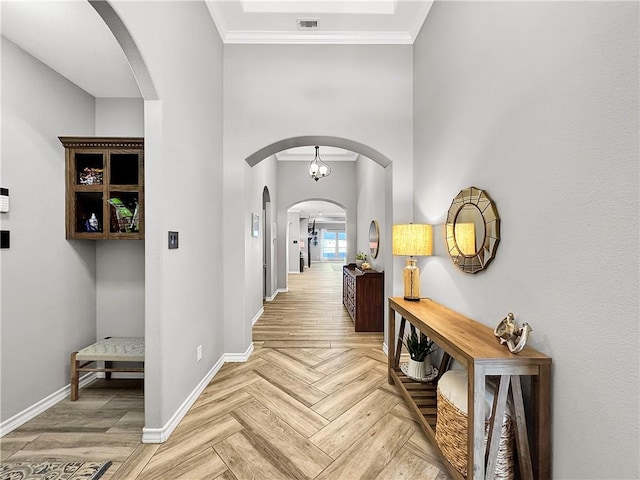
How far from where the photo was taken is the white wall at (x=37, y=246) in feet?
6.64

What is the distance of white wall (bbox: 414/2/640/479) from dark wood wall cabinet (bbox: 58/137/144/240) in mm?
2683

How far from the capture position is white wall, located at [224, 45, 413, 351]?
3150mm

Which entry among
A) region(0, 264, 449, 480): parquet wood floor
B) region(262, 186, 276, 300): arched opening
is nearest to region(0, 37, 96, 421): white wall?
region(0, 264, 449, 480): parquet wood floor

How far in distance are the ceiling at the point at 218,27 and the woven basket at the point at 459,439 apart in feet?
9.11

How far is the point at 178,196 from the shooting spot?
2.08 m

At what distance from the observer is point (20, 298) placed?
210cm

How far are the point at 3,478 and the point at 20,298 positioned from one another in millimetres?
1133

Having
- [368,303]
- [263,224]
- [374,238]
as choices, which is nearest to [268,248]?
[263,224]

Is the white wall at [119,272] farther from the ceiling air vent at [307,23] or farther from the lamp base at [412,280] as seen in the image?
the lamp base at [412,280]

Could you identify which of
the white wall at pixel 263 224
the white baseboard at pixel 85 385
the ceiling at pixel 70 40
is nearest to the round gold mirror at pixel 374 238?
the white wall at pixel 263 224

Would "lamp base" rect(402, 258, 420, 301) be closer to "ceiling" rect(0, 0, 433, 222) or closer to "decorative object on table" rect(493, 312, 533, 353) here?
"decorative object on table" rect(493, 312, 533, 353)

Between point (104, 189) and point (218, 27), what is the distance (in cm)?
200

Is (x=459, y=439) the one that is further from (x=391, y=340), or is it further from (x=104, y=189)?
(x=104, y=189)

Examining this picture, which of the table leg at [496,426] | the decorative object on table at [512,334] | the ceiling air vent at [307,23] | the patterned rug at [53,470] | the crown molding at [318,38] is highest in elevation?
the ceiling air vent at [307,23]
